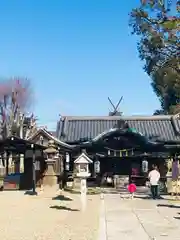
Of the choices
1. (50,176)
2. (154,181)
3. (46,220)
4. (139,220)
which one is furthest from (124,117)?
Answer: (46,220)

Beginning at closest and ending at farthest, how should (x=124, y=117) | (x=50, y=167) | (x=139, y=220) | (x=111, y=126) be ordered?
(x=139, y=220)
(x=50, y=167)
(x=111, y=126)
(x=124, y=117)

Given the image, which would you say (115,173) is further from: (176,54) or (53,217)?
(53,217)

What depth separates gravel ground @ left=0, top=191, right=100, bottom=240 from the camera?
10.2 meters

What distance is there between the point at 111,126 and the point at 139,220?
19.1 metres

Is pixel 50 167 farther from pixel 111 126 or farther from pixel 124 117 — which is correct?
pixel 124 117

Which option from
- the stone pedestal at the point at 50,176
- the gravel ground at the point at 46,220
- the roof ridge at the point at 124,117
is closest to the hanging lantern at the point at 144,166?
the roof ridge at the point at 124,117

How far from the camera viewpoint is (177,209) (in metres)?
15.8

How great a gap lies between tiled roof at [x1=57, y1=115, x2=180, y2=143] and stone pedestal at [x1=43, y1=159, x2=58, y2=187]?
558 cm

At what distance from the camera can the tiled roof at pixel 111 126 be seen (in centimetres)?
3047

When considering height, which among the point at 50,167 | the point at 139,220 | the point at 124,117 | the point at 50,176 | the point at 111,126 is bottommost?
the point at 139,220

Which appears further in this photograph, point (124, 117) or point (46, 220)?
point (124, 117)

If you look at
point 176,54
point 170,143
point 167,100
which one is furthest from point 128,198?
point 167,100

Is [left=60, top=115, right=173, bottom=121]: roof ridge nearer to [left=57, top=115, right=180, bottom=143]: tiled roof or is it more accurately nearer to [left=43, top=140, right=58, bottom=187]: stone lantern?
[left=57, top=115, right=180, bottom=143]: tiled roof

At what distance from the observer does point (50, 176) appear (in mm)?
24391
